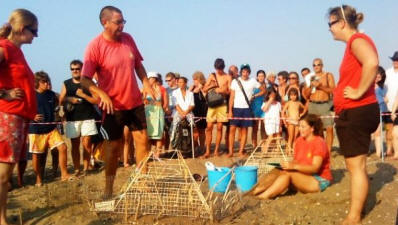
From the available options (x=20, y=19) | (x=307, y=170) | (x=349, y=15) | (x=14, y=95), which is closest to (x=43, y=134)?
(x=14, y=95)

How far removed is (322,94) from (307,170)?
3643mm

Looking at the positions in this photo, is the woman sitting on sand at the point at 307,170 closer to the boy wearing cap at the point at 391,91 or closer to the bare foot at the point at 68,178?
the bare foot at the point at 68,178

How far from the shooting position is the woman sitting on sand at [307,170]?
5.39 meters

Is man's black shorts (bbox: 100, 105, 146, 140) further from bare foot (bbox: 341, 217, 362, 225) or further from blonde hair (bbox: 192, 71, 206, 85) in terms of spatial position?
blonde hair (bbox: 192, 71, 206, 85)

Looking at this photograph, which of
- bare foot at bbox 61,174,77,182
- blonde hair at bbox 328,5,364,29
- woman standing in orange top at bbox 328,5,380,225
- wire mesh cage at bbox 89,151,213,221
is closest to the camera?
woman standing in orange top at bbox 328,5,380,225

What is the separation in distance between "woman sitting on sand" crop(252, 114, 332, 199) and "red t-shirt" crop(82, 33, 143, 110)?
2.10 m

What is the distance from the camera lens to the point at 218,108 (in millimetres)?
9461

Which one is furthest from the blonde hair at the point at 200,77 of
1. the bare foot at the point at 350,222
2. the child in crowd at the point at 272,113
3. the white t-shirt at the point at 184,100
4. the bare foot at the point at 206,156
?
the bare foot at the point at 350,222

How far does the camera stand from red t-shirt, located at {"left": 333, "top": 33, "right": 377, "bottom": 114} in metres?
4.00

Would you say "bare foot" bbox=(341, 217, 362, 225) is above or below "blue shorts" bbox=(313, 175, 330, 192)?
below

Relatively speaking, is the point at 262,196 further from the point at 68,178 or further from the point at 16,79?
the point at 68,178

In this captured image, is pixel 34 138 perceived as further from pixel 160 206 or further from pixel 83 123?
pixel 160 206

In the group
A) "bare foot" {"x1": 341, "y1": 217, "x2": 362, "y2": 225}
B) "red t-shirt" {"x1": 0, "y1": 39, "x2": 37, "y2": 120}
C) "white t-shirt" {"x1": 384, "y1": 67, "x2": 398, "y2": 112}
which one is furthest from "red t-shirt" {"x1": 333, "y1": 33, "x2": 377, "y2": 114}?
"white t-shirt" {"x1": 384, "y1": 67, "x2": 398, "y2": 112}

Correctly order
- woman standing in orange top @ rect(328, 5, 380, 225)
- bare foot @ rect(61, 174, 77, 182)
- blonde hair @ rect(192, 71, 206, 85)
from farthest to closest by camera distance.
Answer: blonde hair @ rect(192, 71, 206, 85), bare foot @ rect(61, 174, 77, 182), woman standing in orange top @ rect(328, 5, 380, 225)
